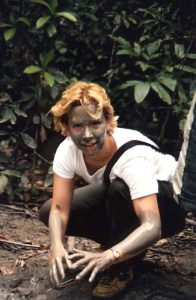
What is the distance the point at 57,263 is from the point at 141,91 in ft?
5.71

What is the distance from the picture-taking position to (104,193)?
345 centimetres

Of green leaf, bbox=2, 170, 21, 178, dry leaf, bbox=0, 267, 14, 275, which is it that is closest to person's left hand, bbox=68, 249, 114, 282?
dry leaf, bbox=0, 267, 14, 275

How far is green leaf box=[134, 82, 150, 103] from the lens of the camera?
427 cm

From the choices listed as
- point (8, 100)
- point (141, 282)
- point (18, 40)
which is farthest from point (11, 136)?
point (141, 282)

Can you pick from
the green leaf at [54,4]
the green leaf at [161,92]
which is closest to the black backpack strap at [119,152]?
the green leaf at [161,92]

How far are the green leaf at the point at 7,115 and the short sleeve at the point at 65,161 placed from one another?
4.59 ft

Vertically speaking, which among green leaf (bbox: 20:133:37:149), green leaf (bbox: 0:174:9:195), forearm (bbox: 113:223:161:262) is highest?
forearm (bbox: 113:223:161:262)

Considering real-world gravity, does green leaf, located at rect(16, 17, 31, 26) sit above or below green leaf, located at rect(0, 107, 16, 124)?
above

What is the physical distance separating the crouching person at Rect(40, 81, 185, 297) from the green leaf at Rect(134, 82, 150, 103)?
3.24 feet

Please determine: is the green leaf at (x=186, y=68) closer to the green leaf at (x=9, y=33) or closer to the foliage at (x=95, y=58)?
the foliage at (x=95, y=58)

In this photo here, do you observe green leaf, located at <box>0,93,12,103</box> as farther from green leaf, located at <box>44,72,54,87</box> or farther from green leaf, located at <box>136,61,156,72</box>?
green leaf, located at <box>136,61,156,72</box>

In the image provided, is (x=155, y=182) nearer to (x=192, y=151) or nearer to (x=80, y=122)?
(x=192, y=151)

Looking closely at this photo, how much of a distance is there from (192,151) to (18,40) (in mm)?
2227

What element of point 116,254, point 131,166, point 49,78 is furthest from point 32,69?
point 116,254
